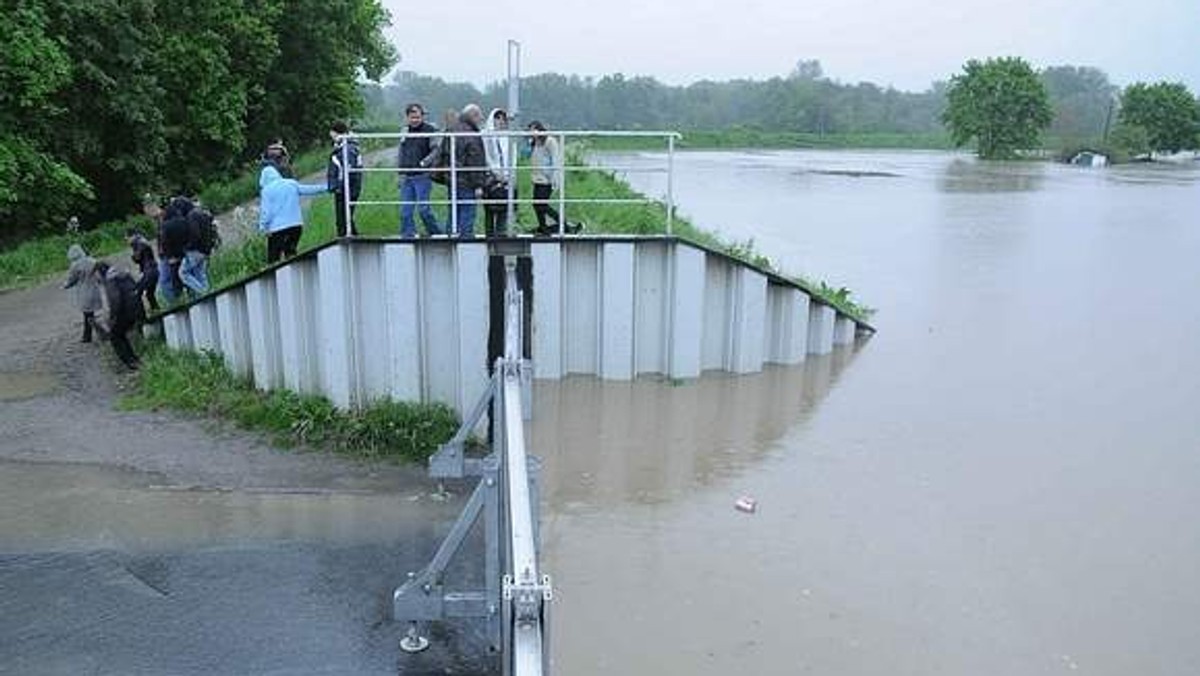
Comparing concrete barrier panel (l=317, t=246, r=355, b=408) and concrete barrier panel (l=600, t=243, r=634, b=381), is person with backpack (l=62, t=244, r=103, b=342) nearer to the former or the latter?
concrete barrier panel (l=317, t=246, r=355, b=408)

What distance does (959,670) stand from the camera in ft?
23.1

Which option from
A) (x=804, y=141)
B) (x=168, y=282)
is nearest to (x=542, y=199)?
(x=168, y=282)

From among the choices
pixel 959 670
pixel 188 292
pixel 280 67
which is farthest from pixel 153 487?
pixel 280 67

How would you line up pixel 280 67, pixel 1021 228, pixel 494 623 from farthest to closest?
pixel 280 67, pixel 1021 228, pixel 494 623

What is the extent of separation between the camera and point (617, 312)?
11508mm

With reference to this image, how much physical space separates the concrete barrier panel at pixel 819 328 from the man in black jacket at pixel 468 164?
467 cm

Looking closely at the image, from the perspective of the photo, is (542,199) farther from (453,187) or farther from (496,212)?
(453,187)

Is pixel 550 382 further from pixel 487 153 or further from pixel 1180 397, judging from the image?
pixel 1180 397

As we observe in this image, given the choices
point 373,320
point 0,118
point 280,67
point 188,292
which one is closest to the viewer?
point 373,320

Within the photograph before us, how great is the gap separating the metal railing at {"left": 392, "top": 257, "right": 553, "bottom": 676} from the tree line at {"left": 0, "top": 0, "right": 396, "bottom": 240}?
518 inches

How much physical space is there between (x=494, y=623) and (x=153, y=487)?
15.9ft

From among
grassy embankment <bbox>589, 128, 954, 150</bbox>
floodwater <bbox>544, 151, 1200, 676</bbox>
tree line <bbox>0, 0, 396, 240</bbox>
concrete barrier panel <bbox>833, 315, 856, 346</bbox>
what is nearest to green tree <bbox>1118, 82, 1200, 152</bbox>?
grassy embankment <bbox>589, 128, 954, 150</bbox>

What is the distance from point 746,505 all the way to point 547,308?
3.02 metres

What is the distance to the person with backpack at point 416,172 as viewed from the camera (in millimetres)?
10977
